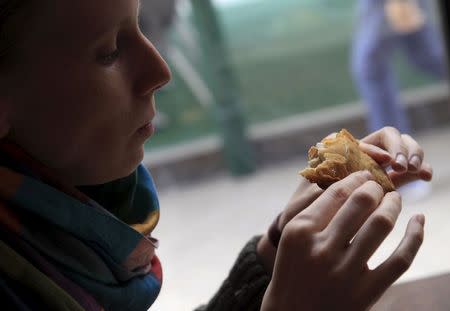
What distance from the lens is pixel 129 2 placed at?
22.3 inches

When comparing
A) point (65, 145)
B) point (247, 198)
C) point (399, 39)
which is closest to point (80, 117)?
point (65, 145)

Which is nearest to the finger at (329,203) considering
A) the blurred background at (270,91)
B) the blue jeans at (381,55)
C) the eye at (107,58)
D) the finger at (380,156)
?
the finger at (380,156)

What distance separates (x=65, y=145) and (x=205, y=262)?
857mm

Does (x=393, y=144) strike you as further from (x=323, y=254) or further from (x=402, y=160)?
(x=323, y=254)

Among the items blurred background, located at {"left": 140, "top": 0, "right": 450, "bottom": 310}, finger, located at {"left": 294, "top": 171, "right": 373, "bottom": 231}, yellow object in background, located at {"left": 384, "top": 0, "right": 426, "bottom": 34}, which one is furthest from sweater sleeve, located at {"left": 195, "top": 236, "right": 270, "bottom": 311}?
yellow object in background, located at {"left": 384, "top": 0, "right": 426, "bottom": 34}

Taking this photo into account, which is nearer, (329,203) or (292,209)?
(329,203)

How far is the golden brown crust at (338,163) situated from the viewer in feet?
1.90

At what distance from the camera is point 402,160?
64 centimetres

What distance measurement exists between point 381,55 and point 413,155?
141cm

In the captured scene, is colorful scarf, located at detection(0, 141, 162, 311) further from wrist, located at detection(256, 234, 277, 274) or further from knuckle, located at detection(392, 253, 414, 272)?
knuckle, located at detection(392, 253, 414, 272)

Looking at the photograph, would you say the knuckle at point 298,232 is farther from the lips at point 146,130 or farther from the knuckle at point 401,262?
the lips at point 146,130

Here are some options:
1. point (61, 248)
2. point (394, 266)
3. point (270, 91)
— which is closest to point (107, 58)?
point (61, 248)

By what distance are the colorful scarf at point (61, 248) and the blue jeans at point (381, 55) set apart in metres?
1.42

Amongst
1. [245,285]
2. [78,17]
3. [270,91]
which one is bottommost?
[270,91]
